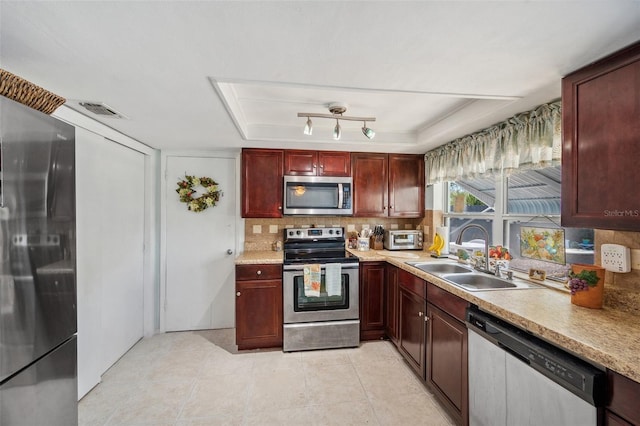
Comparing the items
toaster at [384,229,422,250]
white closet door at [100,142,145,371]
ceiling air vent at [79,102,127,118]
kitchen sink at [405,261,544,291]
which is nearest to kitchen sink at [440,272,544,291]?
kitchen sink at [405,261,544,291]

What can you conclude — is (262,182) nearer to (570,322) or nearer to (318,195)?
(318,195)

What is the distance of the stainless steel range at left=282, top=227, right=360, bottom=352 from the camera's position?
268 centimetres

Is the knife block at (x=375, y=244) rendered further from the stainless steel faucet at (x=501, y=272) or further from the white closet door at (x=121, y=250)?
the white closet door at (x=121, y=250)

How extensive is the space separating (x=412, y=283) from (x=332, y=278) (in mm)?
761

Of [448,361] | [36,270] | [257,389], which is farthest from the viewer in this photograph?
[257,389]

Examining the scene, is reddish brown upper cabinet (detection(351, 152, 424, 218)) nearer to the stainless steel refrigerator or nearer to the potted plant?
the potted plant

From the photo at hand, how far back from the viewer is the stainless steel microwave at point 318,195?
3021mm

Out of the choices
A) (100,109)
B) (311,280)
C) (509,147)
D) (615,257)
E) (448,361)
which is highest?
(100,109)

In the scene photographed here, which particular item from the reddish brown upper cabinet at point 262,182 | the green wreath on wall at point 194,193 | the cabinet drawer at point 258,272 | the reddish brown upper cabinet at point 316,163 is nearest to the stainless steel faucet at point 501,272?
the reddish brown upper cabinet at point 316,163

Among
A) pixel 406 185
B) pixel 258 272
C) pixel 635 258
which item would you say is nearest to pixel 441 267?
pixel 406 185

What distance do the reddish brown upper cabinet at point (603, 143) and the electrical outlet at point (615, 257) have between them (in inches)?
11.2

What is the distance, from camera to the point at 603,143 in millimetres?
1260

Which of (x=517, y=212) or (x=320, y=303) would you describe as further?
(x=320, y=303)

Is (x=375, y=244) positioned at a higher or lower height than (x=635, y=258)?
lower
